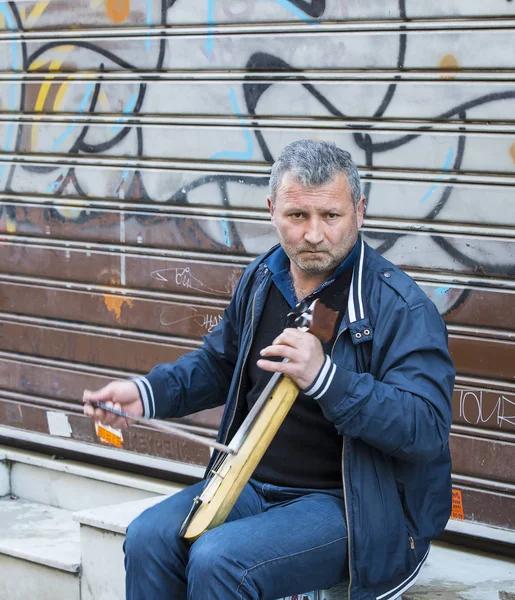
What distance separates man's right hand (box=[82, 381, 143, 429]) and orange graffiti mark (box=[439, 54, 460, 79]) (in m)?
1.83

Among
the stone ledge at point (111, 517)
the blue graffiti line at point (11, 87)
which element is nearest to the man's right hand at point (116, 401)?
the stone ledge at point (111, 517)

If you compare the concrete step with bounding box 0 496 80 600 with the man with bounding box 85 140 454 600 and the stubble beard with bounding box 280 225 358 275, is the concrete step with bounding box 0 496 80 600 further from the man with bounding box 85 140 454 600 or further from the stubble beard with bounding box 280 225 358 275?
the stubble beard with bounding box 280 225 358 275

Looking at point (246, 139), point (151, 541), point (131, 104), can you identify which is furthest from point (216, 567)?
point (131, 104)

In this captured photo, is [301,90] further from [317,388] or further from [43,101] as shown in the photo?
[317,388]

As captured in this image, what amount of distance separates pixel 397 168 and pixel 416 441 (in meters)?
1.69

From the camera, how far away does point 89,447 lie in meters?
5.27

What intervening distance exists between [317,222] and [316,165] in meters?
0.17

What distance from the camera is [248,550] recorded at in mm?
2754

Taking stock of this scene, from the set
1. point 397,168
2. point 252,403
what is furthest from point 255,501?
point 397,168

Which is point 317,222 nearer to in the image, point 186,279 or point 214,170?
point 214,170

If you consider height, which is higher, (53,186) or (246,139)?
(246,139)

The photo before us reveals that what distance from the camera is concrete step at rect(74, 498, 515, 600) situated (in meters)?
3.76

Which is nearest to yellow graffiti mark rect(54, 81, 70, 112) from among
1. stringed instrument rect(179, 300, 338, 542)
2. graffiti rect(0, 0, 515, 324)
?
graffiti rect(0, 0, 515, 324)

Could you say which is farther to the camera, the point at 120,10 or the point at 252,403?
the point at 120,10
